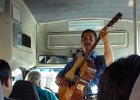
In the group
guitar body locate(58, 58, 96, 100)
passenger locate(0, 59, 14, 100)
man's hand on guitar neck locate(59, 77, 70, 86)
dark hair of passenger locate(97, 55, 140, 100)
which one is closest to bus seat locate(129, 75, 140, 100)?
dark hair of passenger locate(97, 55, 140, 100)

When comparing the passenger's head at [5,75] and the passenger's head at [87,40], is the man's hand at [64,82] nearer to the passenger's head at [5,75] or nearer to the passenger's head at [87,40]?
the passenger's head at [87,40]

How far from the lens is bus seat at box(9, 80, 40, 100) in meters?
3.88

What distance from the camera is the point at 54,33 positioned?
23.2ft

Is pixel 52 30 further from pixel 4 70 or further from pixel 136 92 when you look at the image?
pixel 136 92

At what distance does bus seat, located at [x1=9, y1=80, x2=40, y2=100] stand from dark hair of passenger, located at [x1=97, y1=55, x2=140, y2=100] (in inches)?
116

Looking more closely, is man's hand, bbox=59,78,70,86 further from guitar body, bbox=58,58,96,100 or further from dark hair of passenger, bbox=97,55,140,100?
dark hair of passenger, bbox=97,55,140,100

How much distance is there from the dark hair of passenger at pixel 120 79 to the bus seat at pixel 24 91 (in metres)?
2.96

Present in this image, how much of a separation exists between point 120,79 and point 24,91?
3055 mm

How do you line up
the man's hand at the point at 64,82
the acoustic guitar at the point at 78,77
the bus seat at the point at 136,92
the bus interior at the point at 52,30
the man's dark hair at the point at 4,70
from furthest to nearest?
the bus interior at the point at 52,30 < the man's hand at the point at 64,82 < the acoustic guitar at the point at 78,77 < the man's dark hair at the point at 4,70 < the bus seat at the point at 136,92

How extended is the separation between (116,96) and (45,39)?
6228 millimetres

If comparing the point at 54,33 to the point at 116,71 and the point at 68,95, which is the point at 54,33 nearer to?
the point at 68,95

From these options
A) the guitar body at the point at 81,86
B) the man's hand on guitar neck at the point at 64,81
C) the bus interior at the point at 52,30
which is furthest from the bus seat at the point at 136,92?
the bus interior at the point at 52,30

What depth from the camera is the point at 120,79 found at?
90 centimetres

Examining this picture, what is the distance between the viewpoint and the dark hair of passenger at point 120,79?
90 cm
